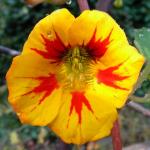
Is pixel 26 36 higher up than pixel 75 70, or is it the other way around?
pixel 75 70

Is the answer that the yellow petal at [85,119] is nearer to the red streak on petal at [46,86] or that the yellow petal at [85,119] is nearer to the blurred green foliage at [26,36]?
the red streak on petal at [46,86]

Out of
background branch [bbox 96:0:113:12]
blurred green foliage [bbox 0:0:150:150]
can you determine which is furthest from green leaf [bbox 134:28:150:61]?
blurred green foliage [bbox 0:0:150:150]

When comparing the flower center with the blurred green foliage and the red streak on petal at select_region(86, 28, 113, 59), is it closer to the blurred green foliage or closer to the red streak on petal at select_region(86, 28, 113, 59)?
the red streak on petal at select_region(86, 28, 113, 59)

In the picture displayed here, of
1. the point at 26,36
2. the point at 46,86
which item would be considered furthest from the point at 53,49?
the point at 26,36

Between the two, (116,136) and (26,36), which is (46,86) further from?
(26,36)

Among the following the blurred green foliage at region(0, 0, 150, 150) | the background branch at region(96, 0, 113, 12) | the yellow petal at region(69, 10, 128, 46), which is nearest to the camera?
the yellow petal at region(69, 10, 128, 46)

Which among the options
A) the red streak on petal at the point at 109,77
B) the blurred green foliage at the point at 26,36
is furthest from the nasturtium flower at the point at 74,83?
the blurred green foliage at the point at 26,36
